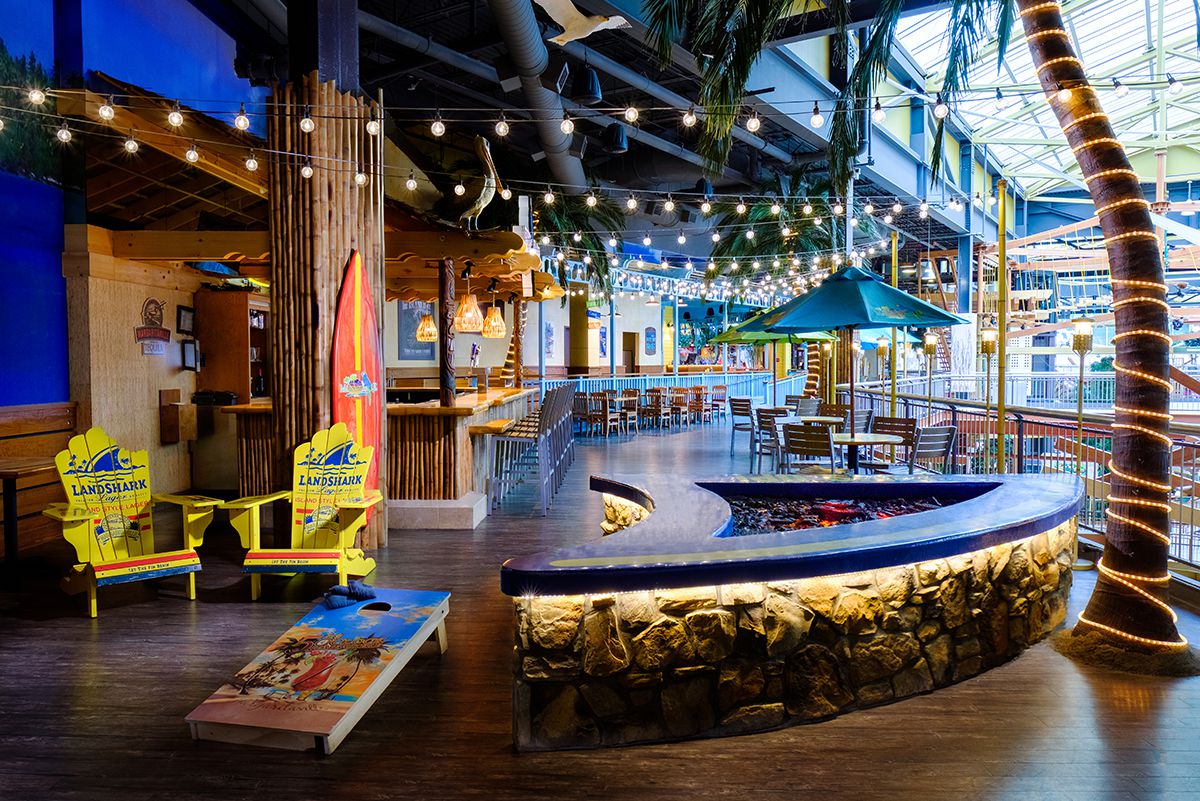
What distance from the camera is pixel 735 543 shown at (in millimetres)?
3197

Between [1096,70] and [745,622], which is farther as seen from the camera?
[1096,70]

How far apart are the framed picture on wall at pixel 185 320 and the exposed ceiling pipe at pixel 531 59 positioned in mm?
4728

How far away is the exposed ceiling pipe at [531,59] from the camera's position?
7.75 metres

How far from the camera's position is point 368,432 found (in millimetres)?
6277

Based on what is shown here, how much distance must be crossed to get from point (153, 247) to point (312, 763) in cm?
617

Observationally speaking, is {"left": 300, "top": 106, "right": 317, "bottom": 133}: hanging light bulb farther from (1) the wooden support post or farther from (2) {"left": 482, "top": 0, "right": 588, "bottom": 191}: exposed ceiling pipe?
(1) the wooden support post

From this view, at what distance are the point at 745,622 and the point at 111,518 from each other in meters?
4.20

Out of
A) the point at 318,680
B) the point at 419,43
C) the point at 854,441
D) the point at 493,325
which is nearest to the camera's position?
the point at 318,680

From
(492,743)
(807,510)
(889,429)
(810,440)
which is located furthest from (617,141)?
(492,743)

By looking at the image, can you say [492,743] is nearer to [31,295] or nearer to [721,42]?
[721,42]

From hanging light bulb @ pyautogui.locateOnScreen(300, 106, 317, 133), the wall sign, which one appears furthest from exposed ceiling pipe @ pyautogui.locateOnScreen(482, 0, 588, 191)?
the wall sign

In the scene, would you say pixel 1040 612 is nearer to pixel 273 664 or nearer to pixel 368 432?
pixel 273 664

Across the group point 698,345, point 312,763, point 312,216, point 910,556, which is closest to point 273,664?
point 312,763

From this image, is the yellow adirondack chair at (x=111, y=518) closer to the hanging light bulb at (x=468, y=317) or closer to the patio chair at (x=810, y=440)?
the hanging light bulb at (x=468, y=317)
